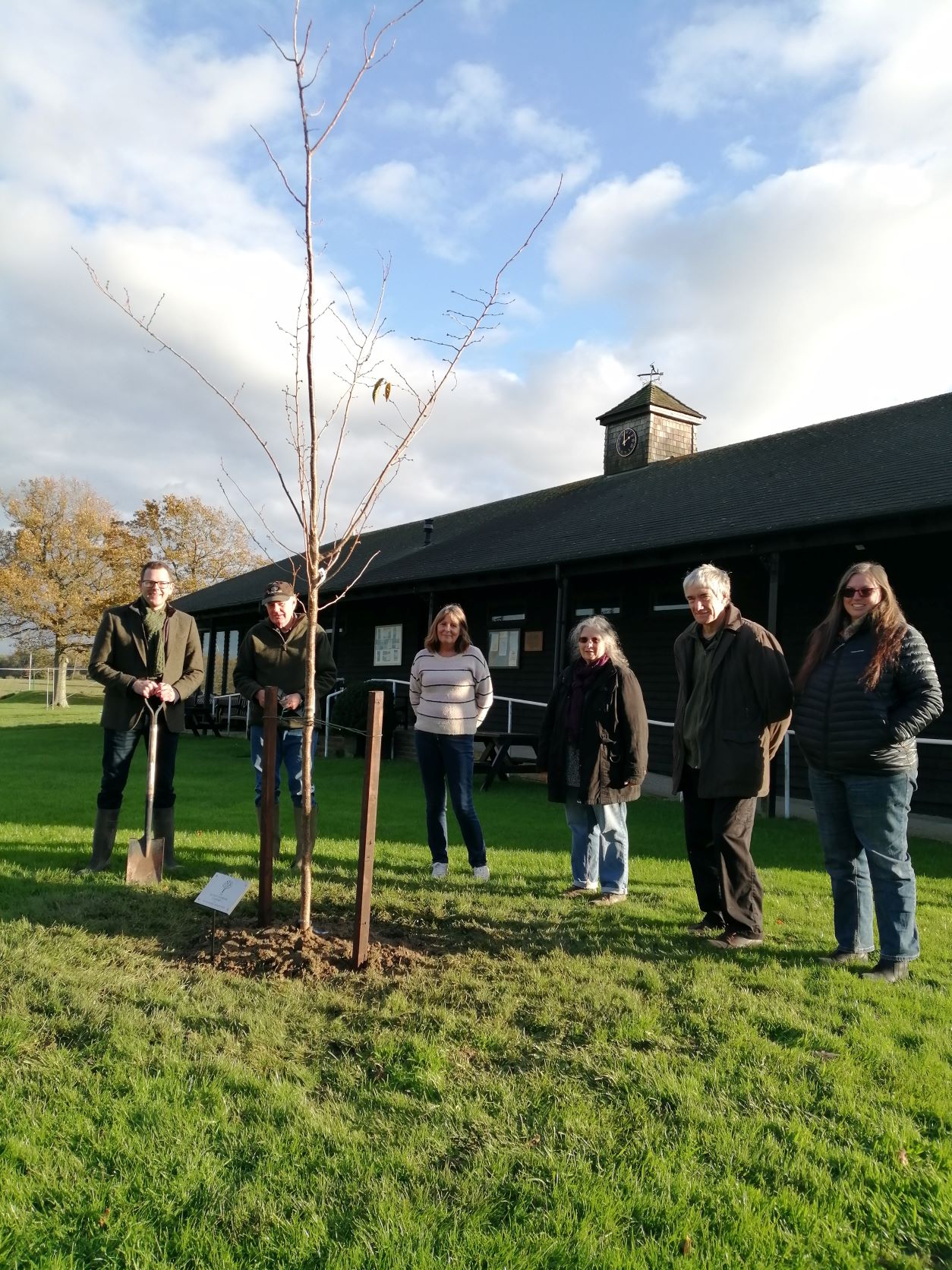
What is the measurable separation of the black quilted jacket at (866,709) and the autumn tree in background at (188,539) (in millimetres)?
36444

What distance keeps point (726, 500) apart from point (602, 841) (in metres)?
8.03

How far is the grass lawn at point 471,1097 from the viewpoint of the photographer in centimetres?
200

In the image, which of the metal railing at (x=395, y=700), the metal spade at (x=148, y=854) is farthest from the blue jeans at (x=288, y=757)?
the metal railing at (x=395, y=700)

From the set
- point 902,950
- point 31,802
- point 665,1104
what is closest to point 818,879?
point 902,950

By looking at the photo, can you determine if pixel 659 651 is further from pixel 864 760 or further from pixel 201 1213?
pixel 201 1213

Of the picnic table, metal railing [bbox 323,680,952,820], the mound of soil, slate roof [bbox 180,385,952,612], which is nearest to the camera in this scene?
the mound of soil

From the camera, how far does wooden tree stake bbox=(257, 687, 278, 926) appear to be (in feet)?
13.7

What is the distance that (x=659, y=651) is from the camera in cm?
1304

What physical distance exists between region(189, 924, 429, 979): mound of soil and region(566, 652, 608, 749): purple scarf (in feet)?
4.92

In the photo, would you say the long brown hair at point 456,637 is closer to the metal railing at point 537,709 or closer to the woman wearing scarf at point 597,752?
the woman wearing scarf at point 597,752

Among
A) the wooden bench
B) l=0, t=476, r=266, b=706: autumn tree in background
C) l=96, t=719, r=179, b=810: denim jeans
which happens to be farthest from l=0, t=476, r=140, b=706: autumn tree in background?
l=96, t=719, r=179, b=810: denim jeans

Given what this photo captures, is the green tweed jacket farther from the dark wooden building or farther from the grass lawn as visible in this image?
the dark wooden building

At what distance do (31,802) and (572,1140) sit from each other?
697cm

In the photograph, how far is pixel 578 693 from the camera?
5090 mm
